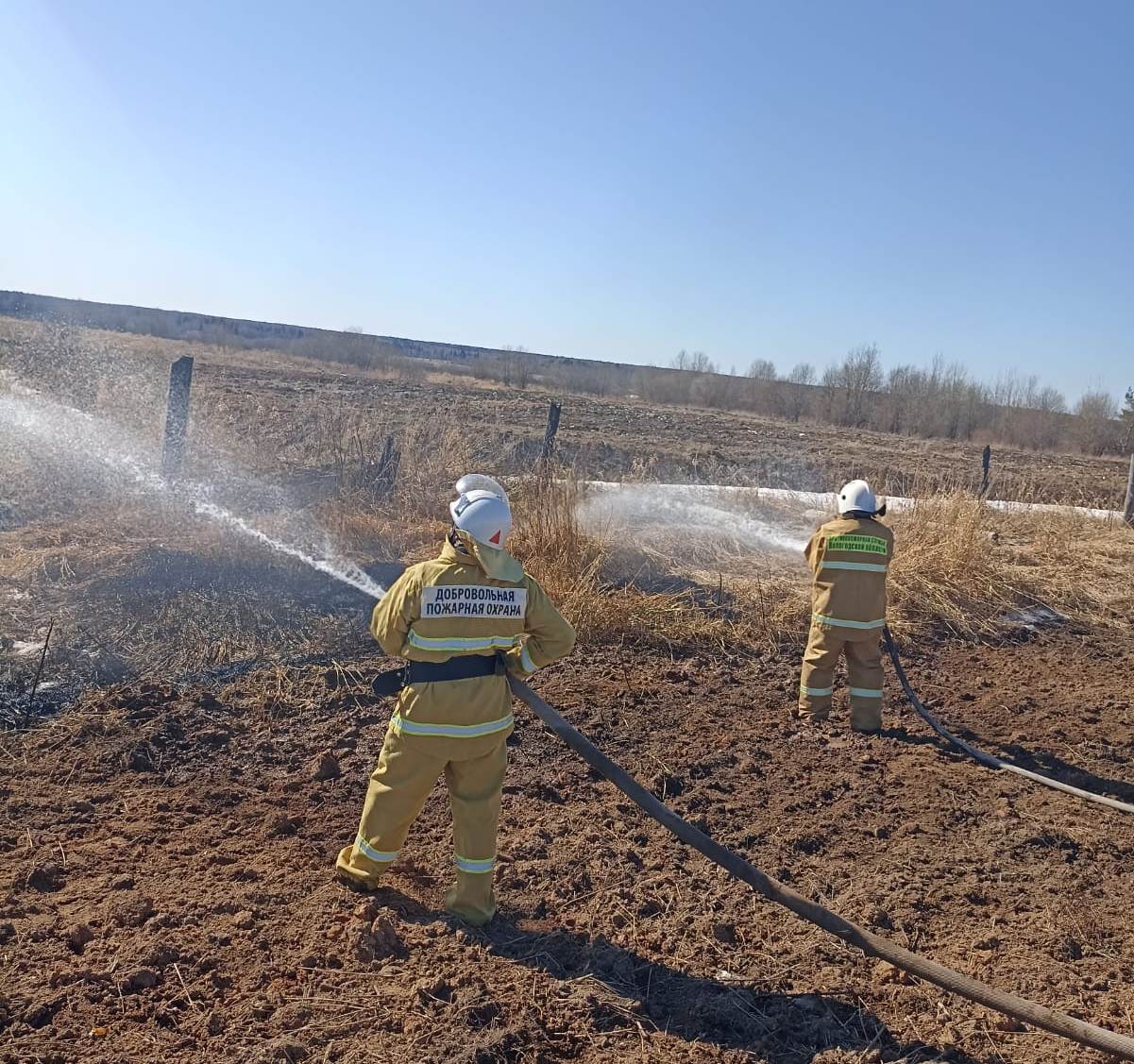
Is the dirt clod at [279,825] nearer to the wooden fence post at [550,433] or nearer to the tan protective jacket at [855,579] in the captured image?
the tan protective jacket at [855,579]

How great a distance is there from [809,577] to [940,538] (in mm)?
1618

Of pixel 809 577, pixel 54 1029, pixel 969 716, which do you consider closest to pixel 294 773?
pixel 54 1029

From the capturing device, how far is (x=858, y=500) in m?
5.77

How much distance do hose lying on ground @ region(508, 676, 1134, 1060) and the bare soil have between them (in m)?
0.22

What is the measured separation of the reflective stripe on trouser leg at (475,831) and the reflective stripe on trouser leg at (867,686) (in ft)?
9.69

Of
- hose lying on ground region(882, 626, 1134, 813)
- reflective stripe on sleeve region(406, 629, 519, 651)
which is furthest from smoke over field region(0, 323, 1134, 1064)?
reflective stripe on sleeve region(406, 629, 519, 651)

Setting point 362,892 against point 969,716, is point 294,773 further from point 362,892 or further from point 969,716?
point 969,716

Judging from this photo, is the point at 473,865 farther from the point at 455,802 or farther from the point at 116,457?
the point at 116,457

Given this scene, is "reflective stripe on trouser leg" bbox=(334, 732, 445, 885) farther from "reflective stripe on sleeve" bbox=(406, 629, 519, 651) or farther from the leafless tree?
the leafless tree

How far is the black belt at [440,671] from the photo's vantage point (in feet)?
10.8

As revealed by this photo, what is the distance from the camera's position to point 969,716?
6094 mm

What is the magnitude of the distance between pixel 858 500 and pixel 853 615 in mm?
688

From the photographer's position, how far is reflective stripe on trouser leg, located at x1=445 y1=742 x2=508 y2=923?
10.9ft

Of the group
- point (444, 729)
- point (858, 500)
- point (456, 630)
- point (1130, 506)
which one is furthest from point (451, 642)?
point (1130, 506)
